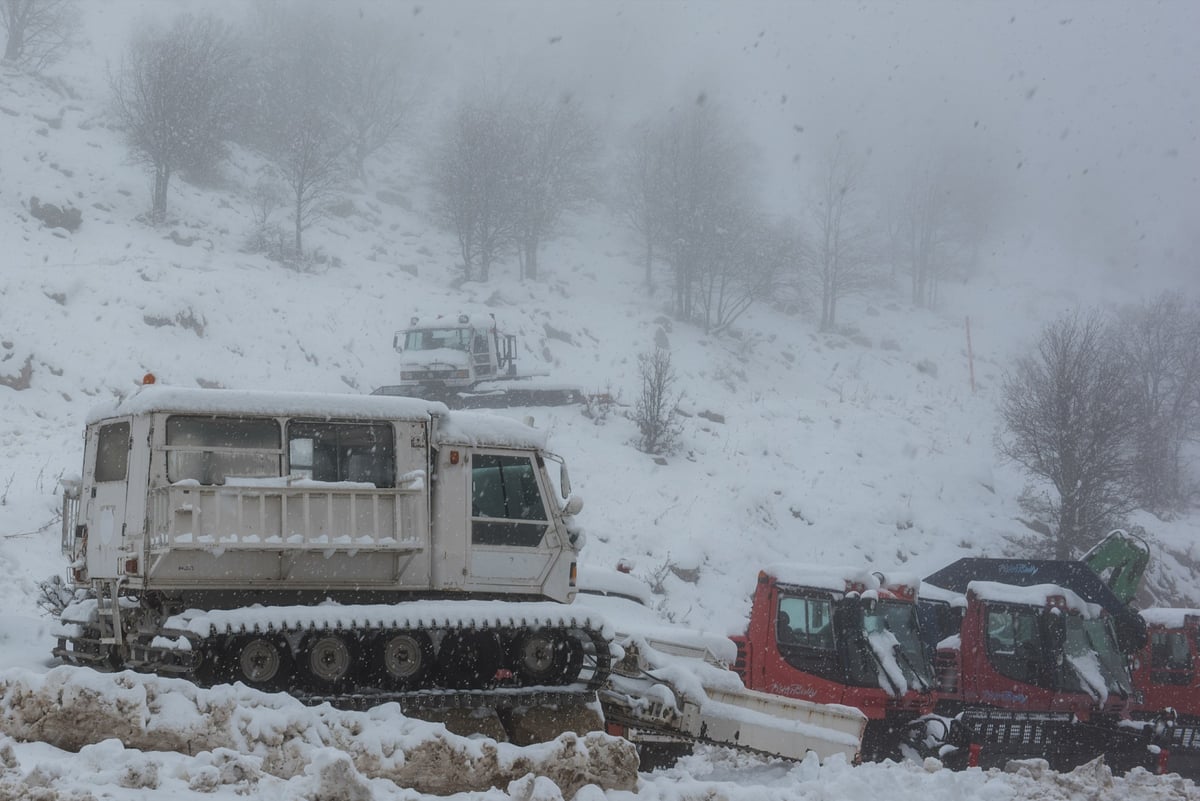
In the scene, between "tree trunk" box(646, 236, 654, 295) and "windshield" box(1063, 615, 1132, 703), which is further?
"tree trunk" box(646, 236, 654, 295)

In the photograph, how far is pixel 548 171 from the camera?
58.8 m

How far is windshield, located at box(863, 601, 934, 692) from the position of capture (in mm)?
14898

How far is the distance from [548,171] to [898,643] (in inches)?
1848

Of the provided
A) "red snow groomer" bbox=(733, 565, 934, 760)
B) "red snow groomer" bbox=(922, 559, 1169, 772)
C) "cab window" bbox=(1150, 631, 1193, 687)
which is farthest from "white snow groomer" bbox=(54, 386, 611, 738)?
"cab window" bbox=(1150, 631, 1193, 687)

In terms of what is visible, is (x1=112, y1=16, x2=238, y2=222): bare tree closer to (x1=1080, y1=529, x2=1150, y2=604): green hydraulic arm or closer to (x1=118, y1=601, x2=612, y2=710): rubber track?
(x1=1080, y1=529, x2=1150, y2=604): green hydraulic arm

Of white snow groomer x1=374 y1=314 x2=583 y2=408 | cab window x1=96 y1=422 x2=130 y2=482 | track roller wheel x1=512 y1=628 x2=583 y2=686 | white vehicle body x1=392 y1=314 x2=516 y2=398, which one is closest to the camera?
cab window x1=96 y1=422 x2=130 y2=482

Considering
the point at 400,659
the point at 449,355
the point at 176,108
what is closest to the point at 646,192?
the point at 176,108

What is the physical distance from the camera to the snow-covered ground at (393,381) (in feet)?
25.6

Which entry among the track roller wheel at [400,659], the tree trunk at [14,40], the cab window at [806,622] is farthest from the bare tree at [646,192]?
the track roller wheel at [400,659]

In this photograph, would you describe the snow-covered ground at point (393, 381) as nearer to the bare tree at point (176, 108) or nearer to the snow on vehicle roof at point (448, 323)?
the bare tree at point (176, 108)

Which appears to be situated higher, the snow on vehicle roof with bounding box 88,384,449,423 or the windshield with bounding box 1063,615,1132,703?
the snow on vehicle roof with bounding box 88,384,449,423

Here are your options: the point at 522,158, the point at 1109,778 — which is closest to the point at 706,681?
the point at 1109,778

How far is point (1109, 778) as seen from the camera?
32.7ft

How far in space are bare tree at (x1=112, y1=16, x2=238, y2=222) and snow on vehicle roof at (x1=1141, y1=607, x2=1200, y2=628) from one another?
116 ft
